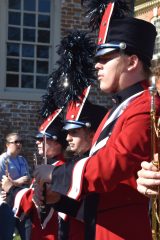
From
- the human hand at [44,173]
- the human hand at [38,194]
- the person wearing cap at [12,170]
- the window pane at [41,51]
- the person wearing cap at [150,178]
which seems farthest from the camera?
the window pane at [41,51]

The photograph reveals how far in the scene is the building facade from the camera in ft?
39.6

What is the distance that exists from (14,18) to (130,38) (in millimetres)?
8929

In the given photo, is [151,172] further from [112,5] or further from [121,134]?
[112,5]

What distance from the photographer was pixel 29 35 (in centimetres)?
1245

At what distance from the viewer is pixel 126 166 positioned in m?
3.16

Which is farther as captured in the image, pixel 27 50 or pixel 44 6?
pixel 44 6

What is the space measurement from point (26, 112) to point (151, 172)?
30.9 ft

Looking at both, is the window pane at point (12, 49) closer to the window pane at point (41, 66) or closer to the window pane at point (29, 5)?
the window pane at point (41, 66)

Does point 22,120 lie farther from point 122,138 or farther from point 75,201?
point 122,138

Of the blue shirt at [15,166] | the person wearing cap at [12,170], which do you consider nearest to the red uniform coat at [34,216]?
the person wearing cap at [12,170]

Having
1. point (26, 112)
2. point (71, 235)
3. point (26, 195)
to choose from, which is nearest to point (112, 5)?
point (71, 235)

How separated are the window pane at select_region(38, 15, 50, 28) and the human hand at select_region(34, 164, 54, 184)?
30.7 ft

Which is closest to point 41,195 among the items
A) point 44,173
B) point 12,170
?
point 44,173

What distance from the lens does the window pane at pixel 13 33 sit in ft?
40.4
